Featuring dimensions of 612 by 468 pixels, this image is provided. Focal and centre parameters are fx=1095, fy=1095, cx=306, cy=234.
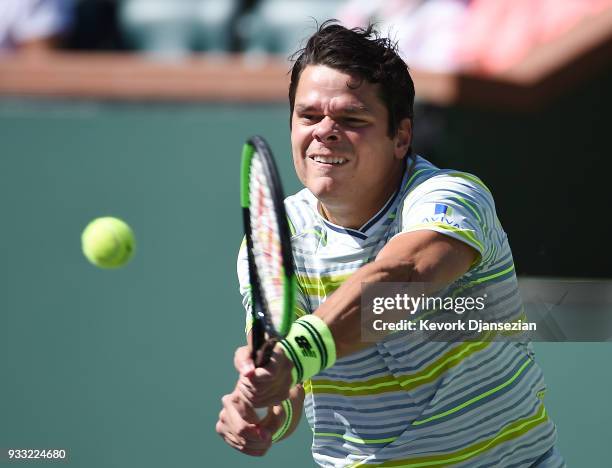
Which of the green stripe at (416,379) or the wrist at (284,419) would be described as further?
the wrist at (284,419)

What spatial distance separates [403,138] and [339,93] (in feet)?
0.66

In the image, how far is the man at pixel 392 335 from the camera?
224 cm

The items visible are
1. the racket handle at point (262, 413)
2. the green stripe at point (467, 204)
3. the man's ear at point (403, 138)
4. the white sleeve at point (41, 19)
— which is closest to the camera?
the green stripe at point (467, 204)

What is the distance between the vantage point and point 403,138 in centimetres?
236

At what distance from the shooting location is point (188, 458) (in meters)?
3.82

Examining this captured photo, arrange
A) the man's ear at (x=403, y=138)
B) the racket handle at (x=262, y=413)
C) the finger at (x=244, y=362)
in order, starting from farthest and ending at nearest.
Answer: the man's ear at (x=403, y=138)
the racket handle at (x=262, y=413)
the finger at (x=244, y=362)

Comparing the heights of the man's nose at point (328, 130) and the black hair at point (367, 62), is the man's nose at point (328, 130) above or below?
below

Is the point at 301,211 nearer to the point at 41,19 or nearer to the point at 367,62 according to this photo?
the point at 367,62

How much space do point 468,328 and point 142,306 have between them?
5.98 ft

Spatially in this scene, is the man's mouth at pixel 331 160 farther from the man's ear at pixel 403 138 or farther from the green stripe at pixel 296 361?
the green stripe at pixel 296 361

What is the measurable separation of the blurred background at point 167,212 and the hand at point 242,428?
5.06ft

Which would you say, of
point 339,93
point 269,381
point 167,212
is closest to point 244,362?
point 269,381

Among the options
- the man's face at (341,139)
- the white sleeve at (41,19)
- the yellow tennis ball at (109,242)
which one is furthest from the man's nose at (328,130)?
the white sleeve at (41,19)

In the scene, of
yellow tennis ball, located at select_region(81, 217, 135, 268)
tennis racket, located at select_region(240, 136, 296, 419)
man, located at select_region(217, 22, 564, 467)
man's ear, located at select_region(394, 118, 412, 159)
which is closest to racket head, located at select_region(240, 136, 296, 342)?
tennis racket, located at select_region(240, 136, 296, 419)
